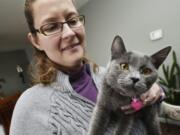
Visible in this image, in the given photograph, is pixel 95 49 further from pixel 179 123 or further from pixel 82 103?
pixel 82 103

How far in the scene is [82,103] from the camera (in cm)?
71

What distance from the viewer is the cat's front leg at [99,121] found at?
0.59 m

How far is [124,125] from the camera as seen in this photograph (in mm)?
584

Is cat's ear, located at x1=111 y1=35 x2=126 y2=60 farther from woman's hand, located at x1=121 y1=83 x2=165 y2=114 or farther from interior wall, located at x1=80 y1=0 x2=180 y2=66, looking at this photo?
interior wall, located at x1=80 y1=0 x2=180 y2=66

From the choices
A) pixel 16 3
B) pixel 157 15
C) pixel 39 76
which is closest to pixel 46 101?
pixel 39 76

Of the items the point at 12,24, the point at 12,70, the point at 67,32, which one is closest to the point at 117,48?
the point at 67,32

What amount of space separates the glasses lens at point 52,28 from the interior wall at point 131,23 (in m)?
2.35

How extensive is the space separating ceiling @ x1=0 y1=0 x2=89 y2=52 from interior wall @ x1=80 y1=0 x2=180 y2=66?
480mm

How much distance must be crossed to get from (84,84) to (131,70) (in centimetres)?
21

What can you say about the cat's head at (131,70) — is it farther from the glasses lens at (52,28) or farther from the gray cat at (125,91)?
the glasses lens at (52,28)

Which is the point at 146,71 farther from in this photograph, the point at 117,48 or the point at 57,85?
the point at 57,85

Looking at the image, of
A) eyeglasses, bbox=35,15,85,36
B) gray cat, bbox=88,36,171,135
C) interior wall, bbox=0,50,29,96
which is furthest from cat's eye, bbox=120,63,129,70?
interior wall, bbox=0,50,29,96

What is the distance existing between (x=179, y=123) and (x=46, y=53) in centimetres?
223

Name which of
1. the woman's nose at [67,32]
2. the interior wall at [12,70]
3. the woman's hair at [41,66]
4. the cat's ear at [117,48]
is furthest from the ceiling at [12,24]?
the cat's ear at [117,48]
